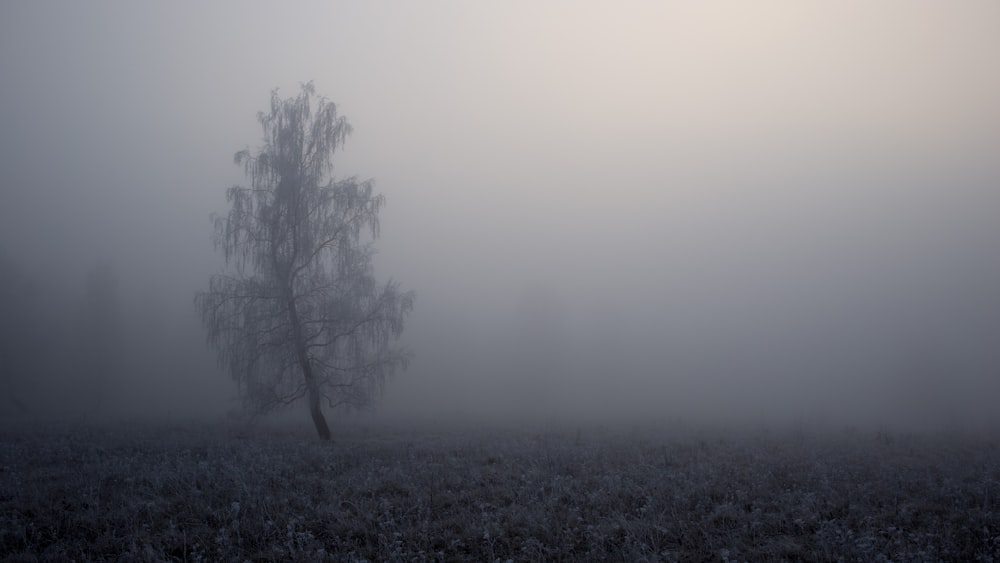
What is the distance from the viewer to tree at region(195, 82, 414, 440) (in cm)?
1861

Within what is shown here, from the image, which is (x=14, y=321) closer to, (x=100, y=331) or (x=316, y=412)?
(x=100, y=331)

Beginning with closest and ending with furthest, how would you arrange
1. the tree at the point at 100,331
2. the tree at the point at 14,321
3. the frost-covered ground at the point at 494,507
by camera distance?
the frost-covered ground at the point at 494,507
the tree at the point at 14,321
the tree at the point at 100,331

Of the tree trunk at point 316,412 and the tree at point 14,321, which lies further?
the tree at point 14,321

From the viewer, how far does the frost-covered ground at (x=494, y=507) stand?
21.0 ft

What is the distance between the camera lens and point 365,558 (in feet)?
20.1

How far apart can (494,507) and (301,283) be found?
550 inches

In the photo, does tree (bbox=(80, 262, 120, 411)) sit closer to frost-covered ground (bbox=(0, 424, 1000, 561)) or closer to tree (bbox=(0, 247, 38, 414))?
tree (bbox=(0, 247, 38, 414))

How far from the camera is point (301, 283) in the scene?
19234 millimetres

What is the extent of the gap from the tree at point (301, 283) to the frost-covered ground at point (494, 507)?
6.24 m

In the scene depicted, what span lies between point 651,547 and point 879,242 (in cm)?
17178

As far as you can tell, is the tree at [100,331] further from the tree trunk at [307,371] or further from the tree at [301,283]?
the tree trunk at [307,371]

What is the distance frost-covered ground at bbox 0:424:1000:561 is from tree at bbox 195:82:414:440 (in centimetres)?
624

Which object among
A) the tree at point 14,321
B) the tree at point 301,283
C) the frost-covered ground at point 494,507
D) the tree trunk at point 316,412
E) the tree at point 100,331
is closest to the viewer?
the frost-covered ground at point 494,507

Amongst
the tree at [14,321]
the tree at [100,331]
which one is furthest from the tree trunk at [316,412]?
the tree at [100,331]
